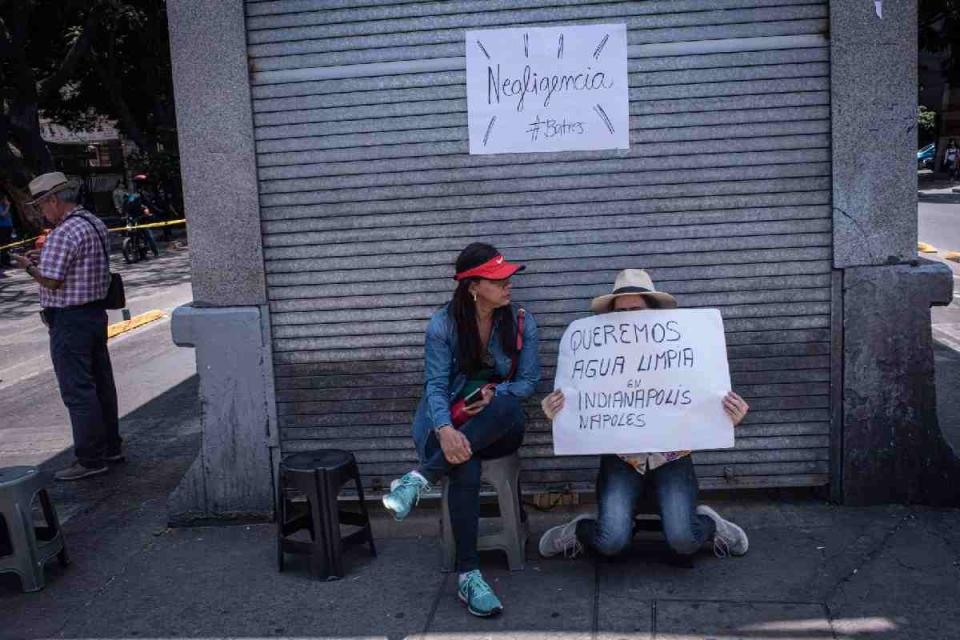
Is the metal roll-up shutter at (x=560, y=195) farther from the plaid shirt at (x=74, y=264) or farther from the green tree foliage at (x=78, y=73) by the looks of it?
the green tree foliage at (x=78, y=73)

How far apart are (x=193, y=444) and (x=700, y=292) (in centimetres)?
416

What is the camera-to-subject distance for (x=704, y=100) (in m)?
4.89

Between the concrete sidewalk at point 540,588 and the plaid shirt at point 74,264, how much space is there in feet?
5.40

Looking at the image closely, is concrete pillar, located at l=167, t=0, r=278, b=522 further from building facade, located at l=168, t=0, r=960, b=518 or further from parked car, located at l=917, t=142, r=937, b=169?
parked car, located at l=917, t=142, r=937, b=169

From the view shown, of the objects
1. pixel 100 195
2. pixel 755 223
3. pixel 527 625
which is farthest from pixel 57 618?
pixel 100 195

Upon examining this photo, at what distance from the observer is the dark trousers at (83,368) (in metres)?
6.25

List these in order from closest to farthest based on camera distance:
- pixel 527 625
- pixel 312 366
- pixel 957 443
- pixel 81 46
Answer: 1. pixel 527 625
2. pixel 312 366
3. pixel 957 443
4. pixel 81 46

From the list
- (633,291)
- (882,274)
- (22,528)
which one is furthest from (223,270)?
(882,274)

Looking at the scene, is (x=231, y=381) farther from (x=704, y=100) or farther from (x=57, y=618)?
(x=704, y=100)

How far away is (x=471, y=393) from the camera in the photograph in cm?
445

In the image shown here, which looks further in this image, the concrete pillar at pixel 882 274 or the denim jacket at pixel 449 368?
the concrete pillar at pixel 882 274

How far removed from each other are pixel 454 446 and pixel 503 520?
1.92 ft

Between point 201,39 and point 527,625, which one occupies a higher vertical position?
point 201,39

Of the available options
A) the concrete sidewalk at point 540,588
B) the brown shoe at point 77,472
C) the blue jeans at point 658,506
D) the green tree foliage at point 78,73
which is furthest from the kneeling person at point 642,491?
the green tree foliage at point 78,73
